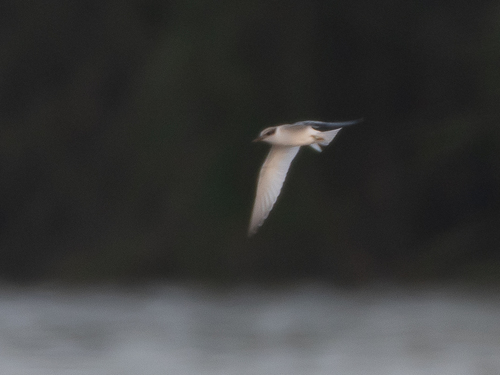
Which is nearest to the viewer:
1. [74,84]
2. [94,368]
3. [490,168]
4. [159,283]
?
[94,368]

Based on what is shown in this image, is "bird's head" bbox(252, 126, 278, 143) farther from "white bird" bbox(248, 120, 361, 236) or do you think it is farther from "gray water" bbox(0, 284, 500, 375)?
"gray water" bbox(0, 284, 500, 375)

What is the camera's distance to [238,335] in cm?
723

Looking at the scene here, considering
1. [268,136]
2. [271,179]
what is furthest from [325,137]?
[271,179]

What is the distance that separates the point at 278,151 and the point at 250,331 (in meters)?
5.05

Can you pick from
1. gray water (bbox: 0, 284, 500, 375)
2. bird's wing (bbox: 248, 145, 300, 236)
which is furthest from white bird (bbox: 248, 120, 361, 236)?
gray water (bbox: 0, 284, 500, 375)

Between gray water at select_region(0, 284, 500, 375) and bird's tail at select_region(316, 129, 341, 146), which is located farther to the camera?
gray water at select_region(0, 284, 500, 375)

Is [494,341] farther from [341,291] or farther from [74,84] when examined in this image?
[74,84]

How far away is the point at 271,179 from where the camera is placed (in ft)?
7.44

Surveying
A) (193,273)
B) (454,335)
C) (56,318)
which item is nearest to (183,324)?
(193,273)

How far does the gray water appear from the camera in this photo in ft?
20.7

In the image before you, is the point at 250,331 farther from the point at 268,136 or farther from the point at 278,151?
the point at 268,136

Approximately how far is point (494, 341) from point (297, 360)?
1217 millimetres

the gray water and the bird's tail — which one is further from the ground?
the gray water

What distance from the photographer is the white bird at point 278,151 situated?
2.03 m
